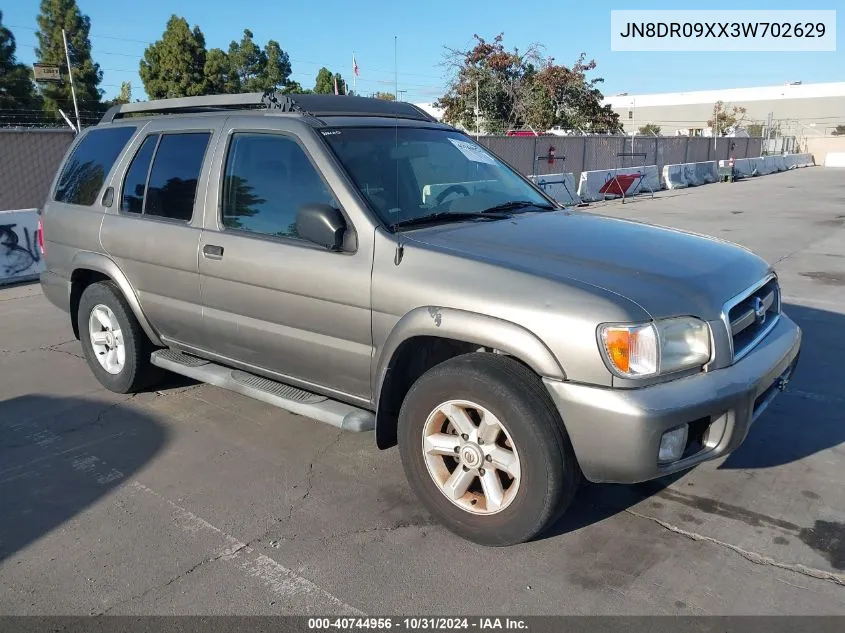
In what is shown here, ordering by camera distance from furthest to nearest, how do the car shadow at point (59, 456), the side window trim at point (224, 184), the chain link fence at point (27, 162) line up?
the chain link fence at point (27, 162) < the side window trim at point (224, 184) < the car shadow at point (59, 456)

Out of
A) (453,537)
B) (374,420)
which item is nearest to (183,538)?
(374,420)

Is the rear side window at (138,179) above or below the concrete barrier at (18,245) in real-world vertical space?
above

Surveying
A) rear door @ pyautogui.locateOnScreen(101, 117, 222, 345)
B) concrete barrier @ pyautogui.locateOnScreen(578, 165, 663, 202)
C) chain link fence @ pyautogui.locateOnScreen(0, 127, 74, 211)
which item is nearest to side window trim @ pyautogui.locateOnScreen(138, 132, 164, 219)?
rear door @ pyautogui.locateOnScreen(101, 117, 222, 345)

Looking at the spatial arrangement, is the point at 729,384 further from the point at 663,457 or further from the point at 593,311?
the point at 593,311

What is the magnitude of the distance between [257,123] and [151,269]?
126 cm

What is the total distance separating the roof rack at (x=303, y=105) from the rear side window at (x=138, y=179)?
36 cm

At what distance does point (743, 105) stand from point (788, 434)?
87.5 metres

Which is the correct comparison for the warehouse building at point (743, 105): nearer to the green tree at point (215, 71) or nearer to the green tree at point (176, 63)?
the green tree at point (215, 71)

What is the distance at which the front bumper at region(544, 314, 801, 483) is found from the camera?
8.79ft

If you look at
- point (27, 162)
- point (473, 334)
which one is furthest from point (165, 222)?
point (27, 162)

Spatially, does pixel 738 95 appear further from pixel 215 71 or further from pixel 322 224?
pixel 322 224

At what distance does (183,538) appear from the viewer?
3250mm

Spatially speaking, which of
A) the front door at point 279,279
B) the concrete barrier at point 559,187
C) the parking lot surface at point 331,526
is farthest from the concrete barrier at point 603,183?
the front door at point 279,279

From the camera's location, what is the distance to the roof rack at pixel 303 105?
401 centimetres
